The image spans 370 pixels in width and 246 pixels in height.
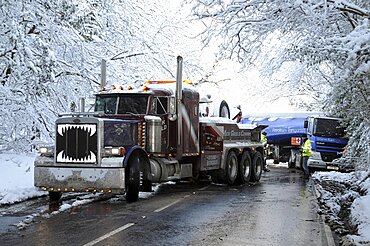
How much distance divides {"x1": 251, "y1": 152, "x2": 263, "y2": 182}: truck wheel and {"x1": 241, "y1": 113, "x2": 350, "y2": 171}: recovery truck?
3.14m

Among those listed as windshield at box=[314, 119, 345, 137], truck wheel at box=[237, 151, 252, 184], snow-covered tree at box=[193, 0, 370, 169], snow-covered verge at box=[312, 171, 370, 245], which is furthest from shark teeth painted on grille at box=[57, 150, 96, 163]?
windshield at box=[314, 119, 345, 137]

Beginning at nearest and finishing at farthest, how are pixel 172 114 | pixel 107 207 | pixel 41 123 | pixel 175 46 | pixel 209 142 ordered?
pixel 107 207, pixel 172 114, pixel 209 142, pixel 41 123, pixel 175 46

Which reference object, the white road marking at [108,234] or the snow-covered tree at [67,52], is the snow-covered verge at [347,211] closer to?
the white road marking at [108,234]

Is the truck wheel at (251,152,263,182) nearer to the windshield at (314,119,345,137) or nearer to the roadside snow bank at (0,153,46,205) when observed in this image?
the windshield at (314,119,345,137)

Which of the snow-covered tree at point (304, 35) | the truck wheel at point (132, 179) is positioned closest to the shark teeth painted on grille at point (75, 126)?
the truck wheel at point (132, 179)

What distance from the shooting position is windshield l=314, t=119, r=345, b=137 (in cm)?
2427

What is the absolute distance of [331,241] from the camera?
8.24 m

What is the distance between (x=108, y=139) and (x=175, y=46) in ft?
35.5

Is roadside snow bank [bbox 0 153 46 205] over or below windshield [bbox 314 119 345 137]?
below

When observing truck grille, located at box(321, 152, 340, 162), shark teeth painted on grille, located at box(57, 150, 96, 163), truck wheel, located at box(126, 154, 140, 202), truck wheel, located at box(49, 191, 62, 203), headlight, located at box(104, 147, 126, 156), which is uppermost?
headlight, located at box(104, 147, 126, 156)

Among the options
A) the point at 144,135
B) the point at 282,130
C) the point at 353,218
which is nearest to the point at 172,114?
the point at 144,135

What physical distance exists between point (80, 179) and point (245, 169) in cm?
825

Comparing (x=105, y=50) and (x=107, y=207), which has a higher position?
(x=105, y=50)

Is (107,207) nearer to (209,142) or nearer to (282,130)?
(209,142)
